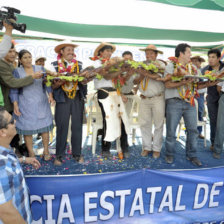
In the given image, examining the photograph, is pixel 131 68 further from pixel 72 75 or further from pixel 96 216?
pixel 96 216

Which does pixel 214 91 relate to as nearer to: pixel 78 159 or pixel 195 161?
pixel 195 161

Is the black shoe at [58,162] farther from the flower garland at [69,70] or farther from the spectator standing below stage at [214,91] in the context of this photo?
the spectator standing below stage at [214,91]

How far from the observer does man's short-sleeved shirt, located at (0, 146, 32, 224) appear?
119cm

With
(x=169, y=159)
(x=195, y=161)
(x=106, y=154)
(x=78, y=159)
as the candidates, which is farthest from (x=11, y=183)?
(x=195, y=161)

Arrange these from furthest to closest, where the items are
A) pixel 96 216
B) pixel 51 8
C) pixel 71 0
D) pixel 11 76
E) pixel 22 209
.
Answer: pixel 51 8 → pixel 71 0 → pixel 11 76 → pixel 96 216 → pixel 22 209

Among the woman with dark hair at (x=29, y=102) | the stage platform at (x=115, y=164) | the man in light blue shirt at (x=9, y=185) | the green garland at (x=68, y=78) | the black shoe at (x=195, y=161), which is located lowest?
the stage platform at (x=115, y=164)

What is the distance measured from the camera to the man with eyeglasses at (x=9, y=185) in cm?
117

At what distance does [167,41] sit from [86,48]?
92.3 inches

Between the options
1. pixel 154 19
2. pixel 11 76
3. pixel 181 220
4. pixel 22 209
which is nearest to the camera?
pixel 22 209

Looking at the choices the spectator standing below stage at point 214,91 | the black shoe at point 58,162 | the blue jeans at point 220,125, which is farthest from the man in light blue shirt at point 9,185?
the spectator standing below stage at point 214,91

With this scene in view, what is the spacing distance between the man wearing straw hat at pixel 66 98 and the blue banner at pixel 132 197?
58.8 inches

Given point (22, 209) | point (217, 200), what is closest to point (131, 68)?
point (217, 200)

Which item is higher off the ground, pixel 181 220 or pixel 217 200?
pixel 217 200

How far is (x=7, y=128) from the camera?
4.59 feet
